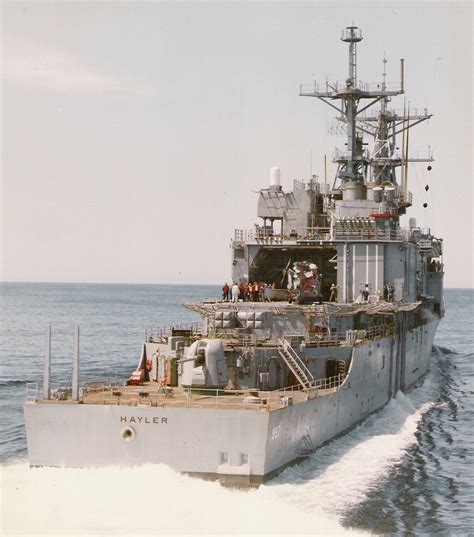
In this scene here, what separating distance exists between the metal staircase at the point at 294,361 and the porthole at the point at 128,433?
713 centimetres

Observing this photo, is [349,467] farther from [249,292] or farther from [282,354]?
[249,292]

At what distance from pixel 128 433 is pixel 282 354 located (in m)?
7.36

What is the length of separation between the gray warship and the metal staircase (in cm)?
6

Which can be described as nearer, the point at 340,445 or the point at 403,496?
the point at 403,496

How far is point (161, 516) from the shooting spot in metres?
23.2

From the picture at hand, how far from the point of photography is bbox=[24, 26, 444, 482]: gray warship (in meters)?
25.5

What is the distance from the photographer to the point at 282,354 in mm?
31016

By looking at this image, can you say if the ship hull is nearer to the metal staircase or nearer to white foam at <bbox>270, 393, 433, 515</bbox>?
white foam at <bbox>270, 393, 433, 515</bbox>

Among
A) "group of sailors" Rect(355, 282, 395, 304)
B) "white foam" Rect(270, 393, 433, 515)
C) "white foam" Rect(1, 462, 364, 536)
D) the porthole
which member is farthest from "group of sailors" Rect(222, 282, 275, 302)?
"white foam" Rect(1, 462, 364, 536)

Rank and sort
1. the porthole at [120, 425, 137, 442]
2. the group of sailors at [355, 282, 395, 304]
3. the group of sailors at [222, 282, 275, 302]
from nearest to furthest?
the porthole at [120, 425, 137, 442] → the group of sailors at [222, 282, 275, 302] → the group of sailors at [355, 282, 395, 304]

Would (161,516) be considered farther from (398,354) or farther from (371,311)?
(398,354)

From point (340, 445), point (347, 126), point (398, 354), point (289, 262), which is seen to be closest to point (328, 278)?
point (289, 262)

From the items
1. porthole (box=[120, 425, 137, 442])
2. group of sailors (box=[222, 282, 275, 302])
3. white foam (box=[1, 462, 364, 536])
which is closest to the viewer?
white foam (box=[1, 462, 364, 536])

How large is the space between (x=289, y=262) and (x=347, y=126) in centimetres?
1005
